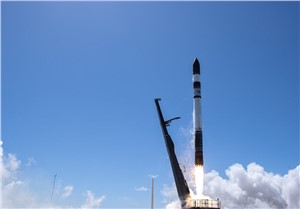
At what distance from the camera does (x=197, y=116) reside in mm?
56406

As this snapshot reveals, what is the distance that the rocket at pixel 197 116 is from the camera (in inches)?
2127

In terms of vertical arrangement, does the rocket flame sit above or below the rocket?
below

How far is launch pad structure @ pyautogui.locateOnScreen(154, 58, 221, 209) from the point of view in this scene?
4982 centimetres

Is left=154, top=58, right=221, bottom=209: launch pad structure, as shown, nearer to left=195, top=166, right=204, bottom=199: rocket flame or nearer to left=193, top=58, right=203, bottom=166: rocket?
left=193, top=58, right=203, bottom=166: rocket

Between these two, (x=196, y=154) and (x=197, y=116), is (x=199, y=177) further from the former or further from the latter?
(x=197, y=116)

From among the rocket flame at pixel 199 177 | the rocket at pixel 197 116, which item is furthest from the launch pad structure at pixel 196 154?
the rocket flame at pixel 199 177

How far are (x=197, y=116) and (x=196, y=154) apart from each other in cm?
596

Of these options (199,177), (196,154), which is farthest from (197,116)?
(199,177)

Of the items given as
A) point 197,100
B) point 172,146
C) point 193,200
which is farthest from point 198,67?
point 193,200

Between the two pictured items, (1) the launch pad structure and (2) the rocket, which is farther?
(2) the rocket

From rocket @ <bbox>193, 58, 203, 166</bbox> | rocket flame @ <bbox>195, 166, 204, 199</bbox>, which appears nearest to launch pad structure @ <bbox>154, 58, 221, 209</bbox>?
rocket @ <bbox>193, 58, 203, 166</bbox>

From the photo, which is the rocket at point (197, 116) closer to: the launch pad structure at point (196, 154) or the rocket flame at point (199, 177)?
the launch pad structure at point (196, 154)

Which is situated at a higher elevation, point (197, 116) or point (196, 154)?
point (197, 116)

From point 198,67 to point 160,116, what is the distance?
10062 mm
